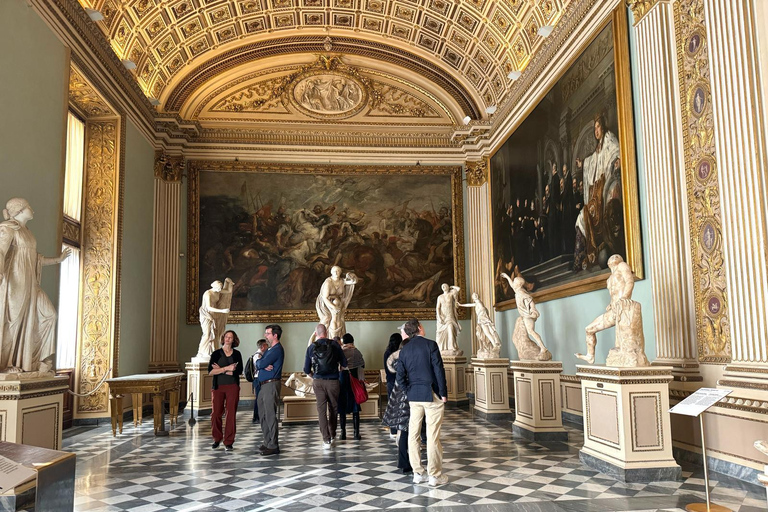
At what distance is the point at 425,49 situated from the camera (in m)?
18.8

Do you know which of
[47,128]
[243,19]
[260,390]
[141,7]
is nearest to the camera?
[260,390]

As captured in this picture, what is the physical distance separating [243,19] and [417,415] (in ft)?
46.4

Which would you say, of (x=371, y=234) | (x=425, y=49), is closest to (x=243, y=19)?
(x=425, y=49)

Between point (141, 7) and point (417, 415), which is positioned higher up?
point (141, 7)

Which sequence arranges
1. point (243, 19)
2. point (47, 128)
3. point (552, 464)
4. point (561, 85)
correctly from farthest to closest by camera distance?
point (243, 19) < point (561, 85) < point (47, 128) < point (552, 464)

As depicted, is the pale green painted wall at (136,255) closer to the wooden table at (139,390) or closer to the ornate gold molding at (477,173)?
the wooden table at (139,390)

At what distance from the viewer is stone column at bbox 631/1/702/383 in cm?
843

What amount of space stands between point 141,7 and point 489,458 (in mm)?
13255

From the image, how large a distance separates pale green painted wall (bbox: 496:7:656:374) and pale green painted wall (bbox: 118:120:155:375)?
9.64 metres

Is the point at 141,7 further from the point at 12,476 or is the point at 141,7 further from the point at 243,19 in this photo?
the point at 12,476

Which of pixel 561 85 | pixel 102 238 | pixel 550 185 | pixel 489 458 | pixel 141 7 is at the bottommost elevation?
pixel 489 458

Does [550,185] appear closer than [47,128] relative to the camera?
No

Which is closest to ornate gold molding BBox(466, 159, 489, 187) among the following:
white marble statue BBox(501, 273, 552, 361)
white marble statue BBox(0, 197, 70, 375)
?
white marble statue BBox(501, 273, 552, 361)

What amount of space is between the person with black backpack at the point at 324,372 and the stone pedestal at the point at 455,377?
20.4 feet
